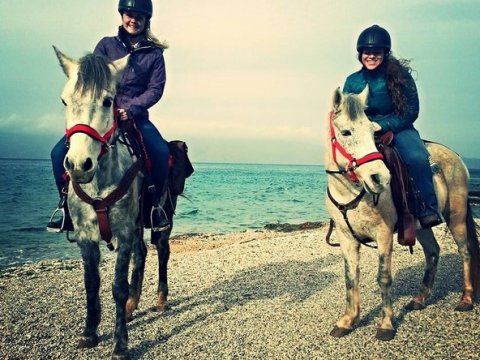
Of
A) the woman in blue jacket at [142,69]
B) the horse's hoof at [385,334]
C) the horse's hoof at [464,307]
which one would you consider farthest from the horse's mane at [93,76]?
the horse's hoof at [464,307]

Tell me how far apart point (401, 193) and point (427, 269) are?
2043 mm

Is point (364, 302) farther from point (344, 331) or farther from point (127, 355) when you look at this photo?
point (127, 355)

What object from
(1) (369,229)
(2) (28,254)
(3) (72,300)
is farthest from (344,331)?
(2) (28,254)

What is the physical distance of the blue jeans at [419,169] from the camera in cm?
542

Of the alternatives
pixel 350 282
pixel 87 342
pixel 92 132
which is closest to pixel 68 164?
pixel 92 132

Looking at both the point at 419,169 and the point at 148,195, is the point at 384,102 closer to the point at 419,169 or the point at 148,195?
the point at 419,169

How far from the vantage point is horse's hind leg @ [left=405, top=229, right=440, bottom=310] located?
6.13m

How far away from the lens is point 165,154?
532 cm

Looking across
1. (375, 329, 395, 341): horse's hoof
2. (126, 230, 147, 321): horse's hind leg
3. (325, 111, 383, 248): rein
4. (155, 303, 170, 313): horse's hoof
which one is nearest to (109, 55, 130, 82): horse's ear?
(325, 111, 383, 248): rein

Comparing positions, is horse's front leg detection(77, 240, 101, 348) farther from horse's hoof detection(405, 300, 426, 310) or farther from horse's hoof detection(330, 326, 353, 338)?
horse's hoof detection(405, 300, 426, 310)

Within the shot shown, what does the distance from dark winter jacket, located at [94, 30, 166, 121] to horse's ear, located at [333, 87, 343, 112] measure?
230cm

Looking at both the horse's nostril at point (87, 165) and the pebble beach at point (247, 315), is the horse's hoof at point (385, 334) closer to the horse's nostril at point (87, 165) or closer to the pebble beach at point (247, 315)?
the pebble beach at point (247, 315)

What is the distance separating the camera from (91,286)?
4691 mm

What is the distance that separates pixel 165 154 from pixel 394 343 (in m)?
3.69
